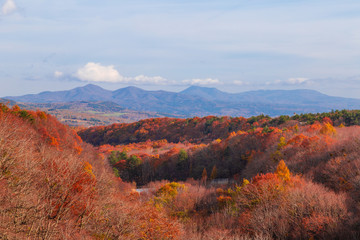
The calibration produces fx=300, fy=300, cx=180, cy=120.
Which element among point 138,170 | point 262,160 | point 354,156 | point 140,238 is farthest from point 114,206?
point 138,170

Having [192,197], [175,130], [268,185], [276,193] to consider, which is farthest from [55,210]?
[175,130]

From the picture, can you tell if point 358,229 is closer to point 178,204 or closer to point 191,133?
point 178,204


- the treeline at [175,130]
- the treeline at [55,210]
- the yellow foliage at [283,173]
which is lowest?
the treeline at [175,130]

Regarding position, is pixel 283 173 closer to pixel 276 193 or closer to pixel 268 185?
pixel 268 185

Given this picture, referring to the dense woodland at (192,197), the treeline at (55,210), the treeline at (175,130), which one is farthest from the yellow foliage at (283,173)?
the treeline at (175,130)

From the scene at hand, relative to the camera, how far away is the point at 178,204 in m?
42.5

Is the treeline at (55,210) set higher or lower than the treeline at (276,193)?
higher

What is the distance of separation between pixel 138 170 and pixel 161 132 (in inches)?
3604

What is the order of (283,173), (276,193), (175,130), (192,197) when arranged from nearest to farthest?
(276,193) → (283,173) → (192,197) → (175,130)

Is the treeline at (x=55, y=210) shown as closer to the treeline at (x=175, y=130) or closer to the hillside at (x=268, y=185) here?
the hillside at (x=268, y=185)

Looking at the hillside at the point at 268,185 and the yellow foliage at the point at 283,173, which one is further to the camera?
the yellow foliage at the point at 283,173

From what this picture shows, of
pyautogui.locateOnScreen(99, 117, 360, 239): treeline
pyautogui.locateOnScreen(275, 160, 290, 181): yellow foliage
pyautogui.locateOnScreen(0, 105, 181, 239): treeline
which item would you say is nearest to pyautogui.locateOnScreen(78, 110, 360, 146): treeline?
pyautogui.locateOnScreen(99, 117, 360, 239): treeline

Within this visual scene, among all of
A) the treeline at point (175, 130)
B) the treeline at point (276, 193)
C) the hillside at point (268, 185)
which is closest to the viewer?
the treeline at point (276, 193)

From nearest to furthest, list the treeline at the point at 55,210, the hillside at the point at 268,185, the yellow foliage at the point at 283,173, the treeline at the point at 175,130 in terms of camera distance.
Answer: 1. the treeline at the point at 55,210
2. the hillside at the point at 268,185
3. the yellow foliage at the point at 283,173
4. the treeline at the point at 175,130
